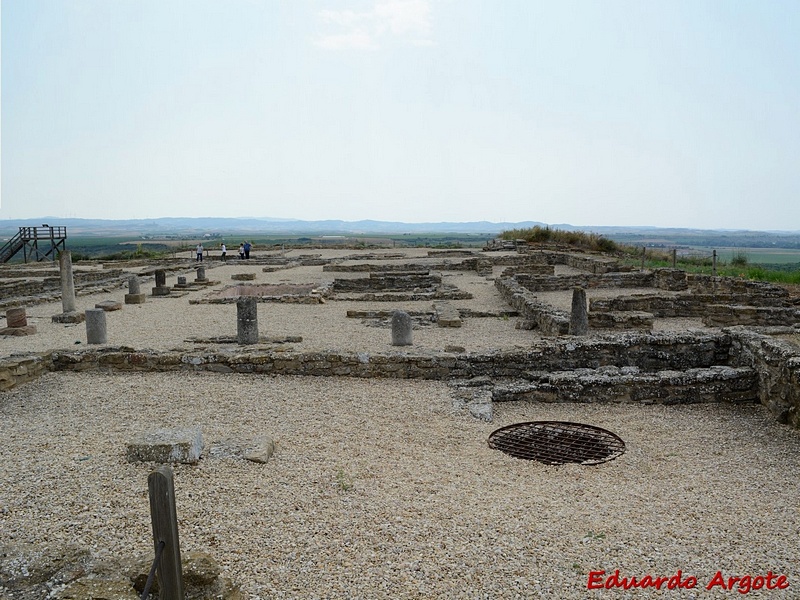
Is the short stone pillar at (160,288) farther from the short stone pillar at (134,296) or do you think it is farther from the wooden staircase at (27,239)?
the wooden staircase at (27,239)

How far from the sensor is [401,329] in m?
11.9

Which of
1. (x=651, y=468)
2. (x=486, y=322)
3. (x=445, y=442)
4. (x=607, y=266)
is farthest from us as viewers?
(x=607, y=266)

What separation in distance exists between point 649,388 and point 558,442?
2.17m

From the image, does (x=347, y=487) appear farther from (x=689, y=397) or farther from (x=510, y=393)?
(x=689, y=397)

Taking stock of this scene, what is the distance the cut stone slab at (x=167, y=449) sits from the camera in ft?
19.0

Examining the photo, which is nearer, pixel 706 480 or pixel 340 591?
pixel 340 591

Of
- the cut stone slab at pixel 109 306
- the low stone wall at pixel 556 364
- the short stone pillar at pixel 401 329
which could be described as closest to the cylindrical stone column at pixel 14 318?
the cut stone slab at pixel 109 306

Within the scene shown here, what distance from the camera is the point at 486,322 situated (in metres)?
15.3

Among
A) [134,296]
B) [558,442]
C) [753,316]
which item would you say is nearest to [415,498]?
[558,442]

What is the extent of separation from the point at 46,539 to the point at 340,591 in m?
2.33

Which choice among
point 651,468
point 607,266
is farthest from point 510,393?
point 607,266

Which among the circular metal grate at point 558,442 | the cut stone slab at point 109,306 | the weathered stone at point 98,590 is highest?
the cut stone slab at point 109,306

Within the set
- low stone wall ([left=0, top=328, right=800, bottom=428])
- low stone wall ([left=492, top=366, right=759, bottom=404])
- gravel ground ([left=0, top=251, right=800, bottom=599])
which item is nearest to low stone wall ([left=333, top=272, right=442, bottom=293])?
low stone wall ([left=0, top=328, right=800, bottom=428])

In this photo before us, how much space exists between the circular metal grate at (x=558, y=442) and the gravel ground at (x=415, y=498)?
0.18 metres
